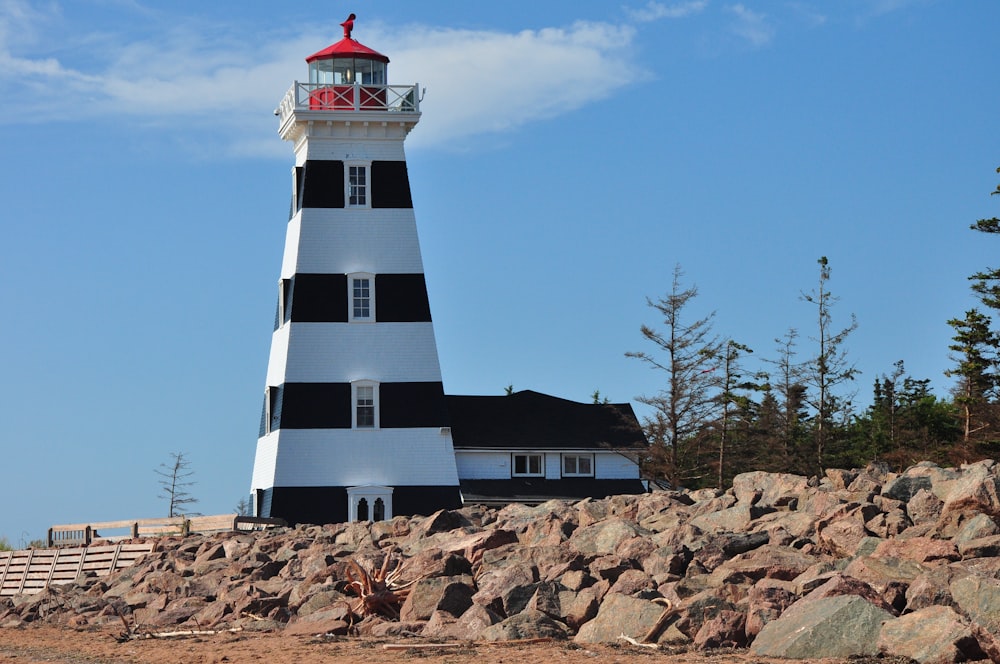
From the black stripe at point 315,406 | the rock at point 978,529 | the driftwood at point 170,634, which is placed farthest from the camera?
the black stripe at point 315,406

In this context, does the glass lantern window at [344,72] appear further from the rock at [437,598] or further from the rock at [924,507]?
the rock at [924,507]

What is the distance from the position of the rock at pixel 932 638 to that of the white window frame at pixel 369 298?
87.4 ft

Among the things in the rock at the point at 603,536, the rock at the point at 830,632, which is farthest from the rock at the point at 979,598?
the rock at the point at 603,536

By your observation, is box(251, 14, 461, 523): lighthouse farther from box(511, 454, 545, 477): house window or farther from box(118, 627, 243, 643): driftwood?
box(118, 627, 243, 643): driftwood

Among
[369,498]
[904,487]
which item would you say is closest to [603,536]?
[904,487]

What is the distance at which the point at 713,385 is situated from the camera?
50125mm

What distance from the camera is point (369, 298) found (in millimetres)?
38844

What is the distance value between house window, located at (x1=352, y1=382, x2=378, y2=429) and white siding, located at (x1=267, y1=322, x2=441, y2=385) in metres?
0.31

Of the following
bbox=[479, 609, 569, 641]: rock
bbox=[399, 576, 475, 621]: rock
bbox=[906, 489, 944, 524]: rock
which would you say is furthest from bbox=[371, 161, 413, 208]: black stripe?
bbox=[479, 609, 569, 641]: rock

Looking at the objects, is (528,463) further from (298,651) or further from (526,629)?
(526,629)

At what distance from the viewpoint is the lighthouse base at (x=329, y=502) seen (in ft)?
121

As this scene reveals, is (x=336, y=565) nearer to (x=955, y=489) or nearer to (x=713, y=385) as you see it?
(x=955, y=489)

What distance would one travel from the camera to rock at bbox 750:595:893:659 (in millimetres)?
13219

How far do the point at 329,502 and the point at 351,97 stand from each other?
1129 centimetres
